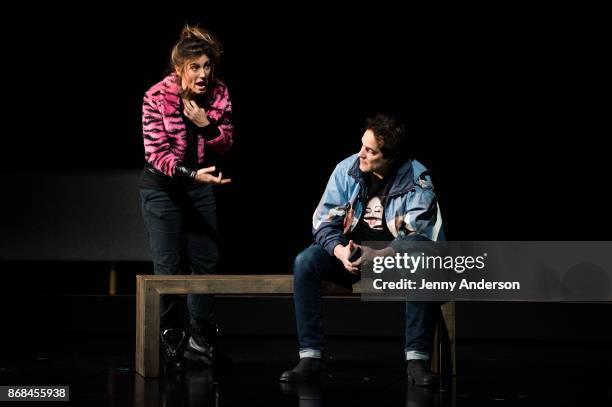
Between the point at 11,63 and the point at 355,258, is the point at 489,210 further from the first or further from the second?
the point at 11,63

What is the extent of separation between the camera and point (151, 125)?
438cm

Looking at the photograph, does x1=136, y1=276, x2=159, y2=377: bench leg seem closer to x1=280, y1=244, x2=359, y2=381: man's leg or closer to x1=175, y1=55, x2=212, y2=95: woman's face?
x1=280, y1=244, x2=359, y2=381: man's leg

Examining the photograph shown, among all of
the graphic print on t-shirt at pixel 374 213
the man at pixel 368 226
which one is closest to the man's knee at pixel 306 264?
the man at pixel 368 226

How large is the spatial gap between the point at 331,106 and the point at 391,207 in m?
2.11

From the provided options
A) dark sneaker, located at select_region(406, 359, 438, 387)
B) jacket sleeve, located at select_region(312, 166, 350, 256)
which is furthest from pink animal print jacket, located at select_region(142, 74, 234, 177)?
dark sneaker, located at select_region(406, 359, 438, 387)

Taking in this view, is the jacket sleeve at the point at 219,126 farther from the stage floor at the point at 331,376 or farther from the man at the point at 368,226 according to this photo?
the stage floor at the point at 331,376

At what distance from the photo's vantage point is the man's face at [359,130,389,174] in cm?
413

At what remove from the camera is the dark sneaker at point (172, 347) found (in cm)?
451

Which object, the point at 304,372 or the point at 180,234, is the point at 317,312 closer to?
the point at 304,372

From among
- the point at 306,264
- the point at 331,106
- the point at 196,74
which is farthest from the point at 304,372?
the point at 331,106

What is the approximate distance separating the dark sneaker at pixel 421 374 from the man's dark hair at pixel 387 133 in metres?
0.73

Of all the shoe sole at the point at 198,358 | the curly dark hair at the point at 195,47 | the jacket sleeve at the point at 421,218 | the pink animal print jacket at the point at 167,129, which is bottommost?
the shoe sole at the point at 198,358

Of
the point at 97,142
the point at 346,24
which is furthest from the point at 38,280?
the point at 346,24

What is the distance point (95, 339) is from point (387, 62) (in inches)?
79.6
